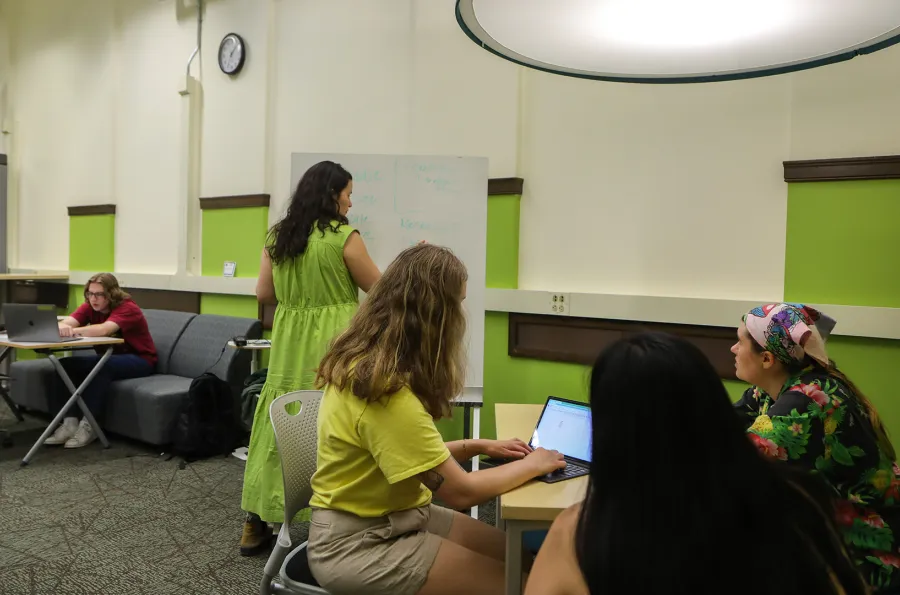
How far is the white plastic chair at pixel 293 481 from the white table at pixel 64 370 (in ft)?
8.06

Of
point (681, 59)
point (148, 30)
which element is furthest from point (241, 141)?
point (681, 59)

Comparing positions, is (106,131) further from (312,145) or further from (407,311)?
(407,311)

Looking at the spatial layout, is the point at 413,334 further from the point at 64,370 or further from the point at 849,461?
the point at 64,370

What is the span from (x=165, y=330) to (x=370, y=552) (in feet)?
12.6

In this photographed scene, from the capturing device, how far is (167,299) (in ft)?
16.8

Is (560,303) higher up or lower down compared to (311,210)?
lower down

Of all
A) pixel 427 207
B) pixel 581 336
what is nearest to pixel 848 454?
pixel 581 336

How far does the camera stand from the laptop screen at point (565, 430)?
5.58ft

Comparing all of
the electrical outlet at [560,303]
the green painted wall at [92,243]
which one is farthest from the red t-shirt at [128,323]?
the electrical outlet at [560,303]

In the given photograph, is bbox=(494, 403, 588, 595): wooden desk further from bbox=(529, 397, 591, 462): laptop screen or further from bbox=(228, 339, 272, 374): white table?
bbox=(228, 339, 272, 374): white table

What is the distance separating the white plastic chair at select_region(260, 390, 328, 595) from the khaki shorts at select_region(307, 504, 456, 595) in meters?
0.09

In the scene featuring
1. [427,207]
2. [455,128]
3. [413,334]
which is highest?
[455,128]

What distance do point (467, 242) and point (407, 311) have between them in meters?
1.74

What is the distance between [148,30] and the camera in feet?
17.1
